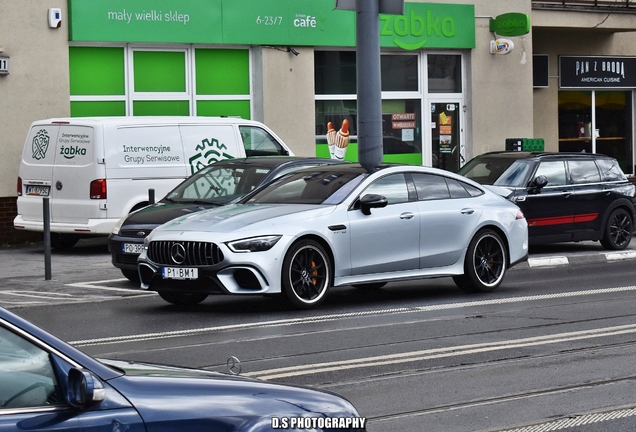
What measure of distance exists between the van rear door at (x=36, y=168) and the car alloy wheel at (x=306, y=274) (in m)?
7.29

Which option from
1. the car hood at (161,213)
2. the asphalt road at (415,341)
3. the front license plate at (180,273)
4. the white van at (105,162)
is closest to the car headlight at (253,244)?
the front license plate at (180,273)

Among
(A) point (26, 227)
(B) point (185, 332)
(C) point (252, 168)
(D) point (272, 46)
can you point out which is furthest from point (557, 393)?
(D) point (272, 46)

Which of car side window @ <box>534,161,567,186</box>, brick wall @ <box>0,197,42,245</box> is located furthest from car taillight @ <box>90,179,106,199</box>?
car side window @ <box>534,161,567,186</box>

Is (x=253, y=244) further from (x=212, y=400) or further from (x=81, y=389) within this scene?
(x=81, y=389)

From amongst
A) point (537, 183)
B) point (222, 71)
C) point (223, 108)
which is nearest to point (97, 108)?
point (223, 108)

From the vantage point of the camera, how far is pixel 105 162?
16.8m

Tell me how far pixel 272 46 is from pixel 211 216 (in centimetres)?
1120

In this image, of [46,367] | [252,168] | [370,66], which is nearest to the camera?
[46,367]

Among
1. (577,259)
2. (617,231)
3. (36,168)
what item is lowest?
(577,259)

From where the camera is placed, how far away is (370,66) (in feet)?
57.4

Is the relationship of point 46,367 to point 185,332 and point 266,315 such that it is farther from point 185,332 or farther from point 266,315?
point 266,315

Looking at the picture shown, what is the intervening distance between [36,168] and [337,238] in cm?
766

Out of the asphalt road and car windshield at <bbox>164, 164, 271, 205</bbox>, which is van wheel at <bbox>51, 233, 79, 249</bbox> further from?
car windshield at <bbox>164, 164, 271, 205</bbox>

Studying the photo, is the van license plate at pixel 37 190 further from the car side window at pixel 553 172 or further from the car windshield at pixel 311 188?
the car side window at pixel 553 172
